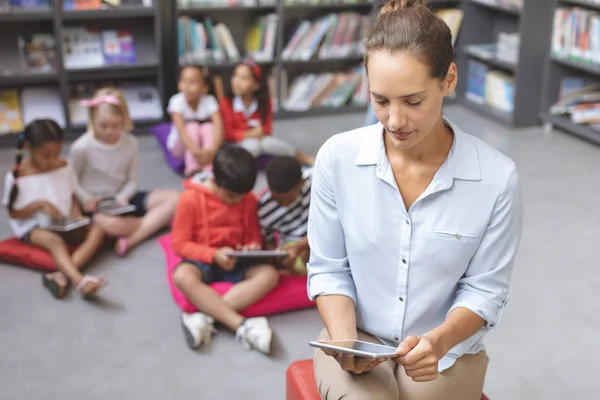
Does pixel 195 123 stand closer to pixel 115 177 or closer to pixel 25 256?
pixel 115 177

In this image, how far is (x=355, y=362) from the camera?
1594 mm

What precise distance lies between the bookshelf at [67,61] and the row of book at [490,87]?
6.90 feet

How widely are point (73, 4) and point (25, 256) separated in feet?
6.17

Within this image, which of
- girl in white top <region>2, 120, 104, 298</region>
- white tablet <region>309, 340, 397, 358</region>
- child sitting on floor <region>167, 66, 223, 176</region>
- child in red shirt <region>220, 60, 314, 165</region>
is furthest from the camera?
child in red shirt <region>220, 60, 314, 165</region>

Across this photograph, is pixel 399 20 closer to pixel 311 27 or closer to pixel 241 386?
pixel 241 386

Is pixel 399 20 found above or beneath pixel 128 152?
above

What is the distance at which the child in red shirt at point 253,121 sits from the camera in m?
4.21

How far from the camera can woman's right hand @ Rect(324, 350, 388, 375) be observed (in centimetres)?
157

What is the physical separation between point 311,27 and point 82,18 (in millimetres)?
1383

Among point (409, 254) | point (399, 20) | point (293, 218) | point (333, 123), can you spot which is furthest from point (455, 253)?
point (333, 123)

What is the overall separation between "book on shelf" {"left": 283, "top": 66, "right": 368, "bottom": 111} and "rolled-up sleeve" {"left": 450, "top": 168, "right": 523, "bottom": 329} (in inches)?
139

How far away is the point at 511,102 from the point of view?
495 centimetres

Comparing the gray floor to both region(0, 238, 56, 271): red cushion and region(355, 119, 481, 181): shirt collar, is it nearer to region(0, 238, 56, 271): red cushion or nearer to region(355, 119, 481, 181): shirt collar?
region(0, 238, 56, 271): red cushion

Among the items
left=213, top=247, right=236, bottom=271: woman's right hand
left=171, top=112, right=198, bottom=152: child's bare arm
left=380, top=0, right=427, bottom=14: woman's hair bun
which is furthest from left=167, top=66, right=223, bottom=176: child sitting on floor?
left=380, top=0, right=427, bottom=14: woman's hair bun
